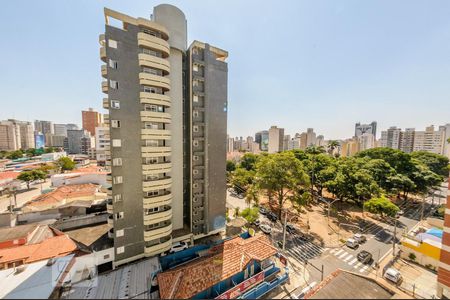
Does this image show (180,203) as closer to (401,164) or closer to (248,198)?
(248,198)

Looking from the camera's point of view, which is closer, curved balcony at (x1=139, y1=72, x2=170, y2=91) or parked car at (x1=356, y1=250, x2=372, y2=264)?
curved balcony at (x1=139, y1=72, x2=170, y2=91)

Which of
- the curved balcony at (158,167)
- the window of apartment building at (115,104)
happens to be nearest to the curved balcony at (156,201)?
the curved balcony at (158,167)

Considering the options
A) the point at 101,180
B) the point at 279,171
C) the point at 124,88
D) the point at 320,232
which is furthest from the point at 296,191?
the point at 101,180

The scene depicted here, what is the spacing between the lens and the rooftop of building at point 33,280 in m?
12.2

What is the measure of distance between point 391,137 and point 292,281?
158m

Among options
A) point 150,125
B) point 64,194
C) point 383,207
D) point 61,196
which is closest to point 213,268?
point 150,125

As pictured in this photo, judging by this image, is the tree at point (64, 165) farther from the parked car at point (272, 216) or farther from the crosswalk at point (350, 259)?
the crosswalk at point (350, 259)

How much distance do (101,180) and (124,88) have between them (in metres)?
39.8

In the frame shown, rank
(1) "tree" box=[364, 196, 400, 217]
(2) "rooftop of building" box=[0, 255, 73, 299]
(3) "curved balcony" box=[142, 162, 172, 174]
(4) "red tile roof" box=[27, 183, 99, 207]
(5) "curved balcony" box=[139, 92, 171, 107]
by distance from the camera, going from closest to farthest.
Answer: (2) "rooftop of building" box=[0, 255, 73, 299] < (5) "curved balcony" box=[139, 92, 171, 107] < (3) "curved balcony" box=[142, 162, 172, 174] < (1) "tree" box=[364, 196, 400, 217] < (4) "red tile roof" box=[27, 183, 99, 207]

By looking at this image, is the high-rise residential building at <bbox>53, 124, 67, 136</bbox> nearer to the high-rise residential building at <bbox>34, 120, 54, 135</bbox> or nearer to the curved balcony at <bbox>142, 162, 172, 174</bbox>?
the high-rise residential building at <bbox>34, 120, 54, 135</bbox>

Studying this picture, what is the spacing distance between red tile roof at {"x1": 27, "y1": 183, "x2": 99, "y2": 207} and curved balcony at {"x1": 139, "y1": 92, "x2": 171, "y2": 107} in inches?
1220

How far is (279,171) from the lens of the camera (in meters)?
30.4

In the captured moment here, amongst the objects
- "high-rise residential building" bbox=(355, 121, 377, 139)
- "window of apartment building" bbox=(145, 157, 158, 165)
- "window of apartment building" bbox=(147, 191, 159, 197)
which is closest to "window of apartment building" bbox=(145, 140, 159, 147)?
"window of apartment building" bbox=(145, 157, 158, 165)

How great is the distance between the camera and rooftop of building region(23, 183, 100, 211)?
31250 mm
